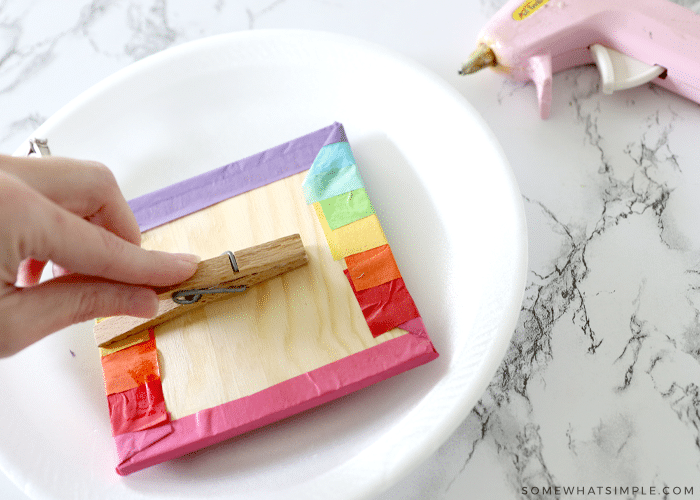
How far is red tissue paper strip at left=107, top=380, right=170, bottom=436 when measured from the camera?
468mm

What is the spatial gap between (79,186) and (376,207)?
0.25 meters

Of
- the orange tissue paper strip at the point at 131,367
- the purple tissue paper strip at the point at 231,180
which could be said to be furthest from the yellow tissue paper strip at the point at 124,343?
the purple tissue paper strip at the point at 231,180

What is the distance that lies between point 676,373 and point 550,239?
154 mm

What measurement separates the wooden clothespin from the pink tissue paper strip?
84 mm

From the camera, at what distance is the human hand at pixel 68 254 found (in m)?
0.35

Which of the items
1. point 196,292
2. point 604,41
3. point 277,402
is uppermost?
point 604,41

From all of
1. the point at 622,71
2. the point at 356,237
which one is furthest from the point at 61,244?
the point at 622,71

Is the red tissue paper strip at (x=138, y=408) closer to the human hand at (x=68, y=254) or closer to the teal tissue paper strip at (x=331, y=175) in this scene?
the human hand at (x=68, y=254)

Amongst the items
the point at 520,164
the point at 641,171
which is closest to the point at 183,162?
the point at 520,164

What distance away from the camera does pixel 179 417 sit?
468 millimetres

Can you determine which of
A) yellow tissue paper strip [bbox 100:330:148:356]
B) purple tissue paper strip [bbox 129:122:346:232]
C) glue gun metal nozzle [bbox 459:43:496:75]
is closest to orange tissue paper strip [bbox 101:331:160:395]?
yellow tissue paper strip [bbox 100:330:148:356]

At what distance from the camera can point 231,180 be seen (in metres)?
0.56

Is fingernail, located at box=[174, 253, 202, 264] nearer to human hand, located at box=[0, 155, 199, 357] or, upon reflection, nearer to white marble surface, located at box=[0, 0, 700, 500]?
human hand, located at box=[0, 155, 199, 357]

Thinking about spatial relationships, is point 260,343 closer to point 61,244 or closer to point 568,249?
point 61,244
